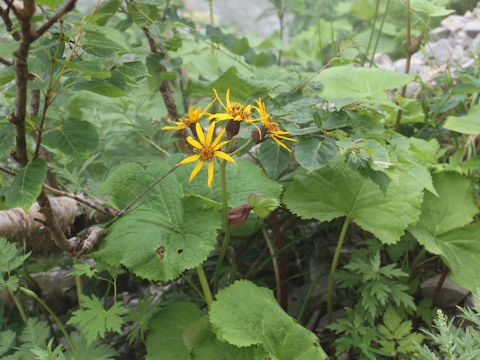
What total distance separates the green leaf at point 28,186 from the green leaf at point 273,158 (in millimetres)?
588

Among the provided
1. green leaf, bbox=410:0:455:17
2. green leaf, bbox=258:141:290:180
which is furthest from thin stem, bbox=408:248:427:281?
green leaf, bbox=410:0:455:17

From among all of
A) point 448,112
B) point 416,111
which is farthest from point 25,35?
point 448,112

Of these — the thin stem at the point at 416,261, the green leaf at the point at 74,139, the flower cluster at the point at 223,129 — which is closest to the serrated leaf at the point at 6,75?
the green leaf at the point at 74,139

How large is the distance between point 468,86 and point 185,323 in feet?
4.47

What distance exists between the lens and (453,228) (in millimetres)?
1147

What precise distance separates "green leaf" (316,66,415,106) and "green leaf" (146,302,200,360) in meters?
0.93

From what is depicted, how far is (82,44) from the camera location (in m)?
0.74

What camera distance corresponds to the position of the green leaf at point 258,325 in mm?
875

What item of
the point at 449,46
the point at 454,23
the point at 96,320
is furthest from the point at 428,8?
the point at 454,23

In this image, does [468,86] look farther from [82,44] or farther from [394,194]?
[82,44]

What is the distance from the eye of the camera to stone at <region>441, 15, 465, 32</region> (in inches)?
132

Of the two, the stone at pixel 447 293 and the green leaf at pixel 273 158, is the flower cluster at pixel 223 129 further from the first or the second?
the stone at pixel 447 293

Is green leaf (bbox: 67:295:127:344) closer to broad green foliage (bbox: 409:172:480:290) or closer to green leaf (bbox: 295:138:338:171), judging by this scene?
green leaf (bbox: 295:138:338:171)

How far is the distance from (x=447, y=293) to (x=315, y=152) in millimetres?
792
